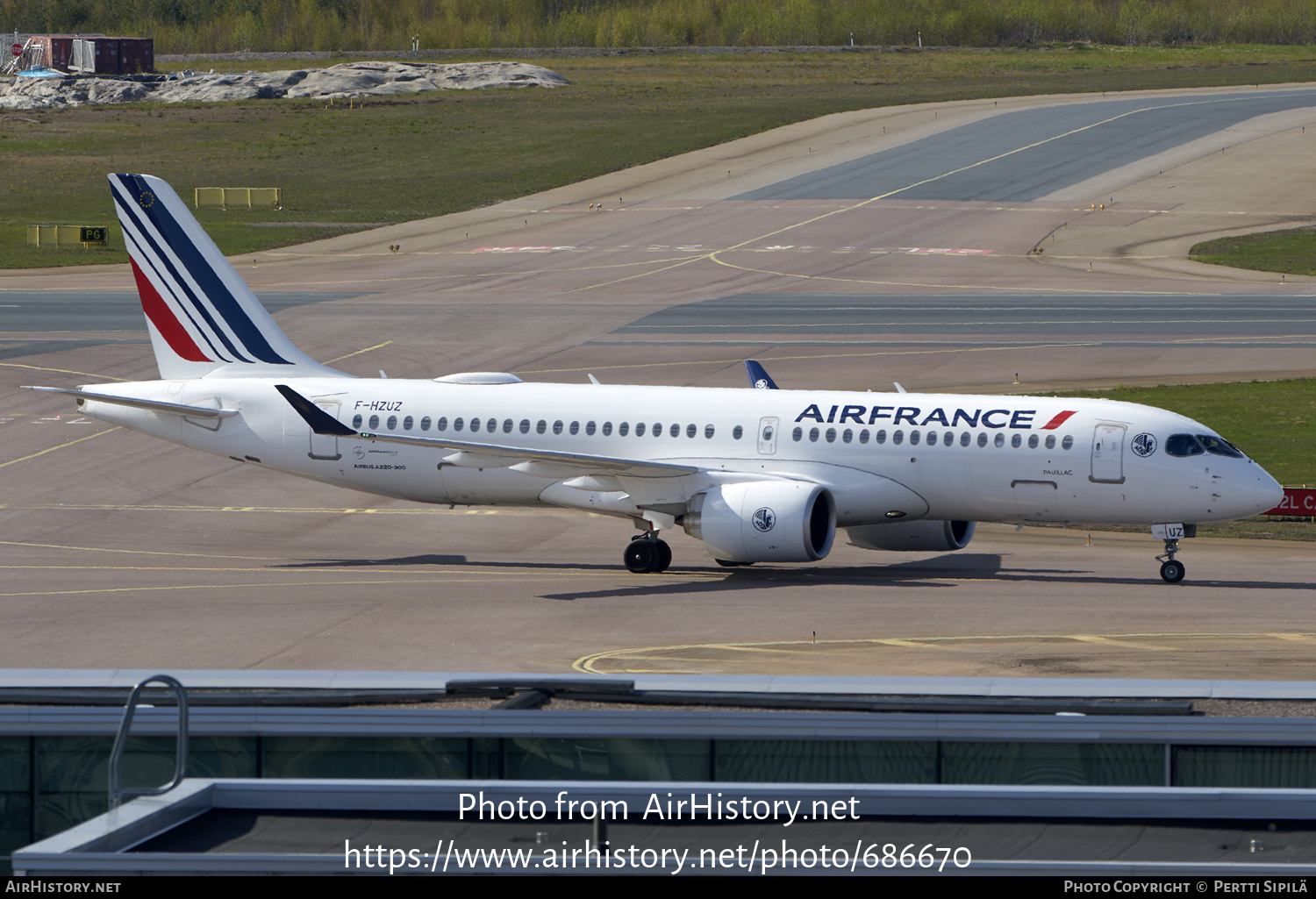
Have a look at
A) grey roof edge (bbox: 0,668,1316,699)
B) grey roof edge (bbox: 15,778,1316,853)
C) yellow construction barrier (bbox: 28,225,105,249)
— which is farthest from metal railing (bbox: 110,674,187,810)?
yellow construction barrier (bbox: 28,225,105,249)

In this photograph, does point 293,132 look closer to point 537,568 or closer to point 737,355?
point 737,355

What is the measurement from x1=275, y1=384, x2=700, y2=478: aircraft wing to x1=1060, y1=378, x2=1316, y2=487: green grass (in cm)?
2134

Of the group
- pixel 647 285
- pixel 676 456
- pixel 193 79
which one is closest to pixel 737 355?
pixel 647 285

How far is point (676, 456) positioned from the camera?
41938 mm

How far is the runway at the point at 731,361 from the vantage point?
33281 mm

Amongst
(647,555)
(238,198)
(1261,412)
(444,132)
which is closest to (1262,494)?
(647,555)

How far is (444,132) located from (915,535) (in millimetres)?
116897

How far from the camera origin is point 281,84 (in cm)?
18800

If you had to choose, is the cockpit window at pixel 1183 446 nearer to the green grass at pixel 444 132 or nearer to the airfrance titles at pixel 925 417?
the airfrance titles at pixel 925 417

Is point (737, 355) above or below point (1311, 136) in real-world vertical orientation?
below

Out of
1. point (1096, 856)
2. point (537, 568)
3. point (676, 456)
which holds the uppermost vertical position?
point (1096, 856)

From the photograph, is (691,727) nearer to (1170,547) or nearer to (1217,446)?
(1170,547)

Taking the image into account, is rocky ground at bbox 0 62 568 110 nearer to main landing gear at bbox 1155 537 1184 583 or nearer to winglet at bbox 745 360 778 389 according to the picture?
winglet at bbox 745 360 778 389

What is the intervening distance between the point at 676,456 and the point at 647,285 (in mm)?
48181
